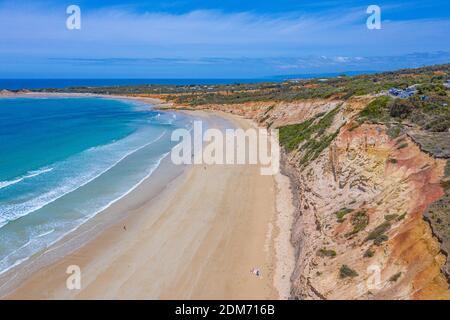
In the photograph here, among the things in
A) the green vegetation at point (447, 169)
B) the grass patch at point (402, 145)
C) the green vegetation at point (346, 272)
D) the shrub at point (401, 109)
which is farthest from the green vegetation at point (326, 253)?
the shrub at point (401, 109)

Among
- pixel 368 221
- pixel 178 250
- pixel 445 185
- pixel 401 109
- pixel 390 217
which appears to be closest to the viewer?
pixel 445 185

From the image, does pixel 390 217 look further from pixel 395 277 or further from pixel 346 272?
pixel 395 277

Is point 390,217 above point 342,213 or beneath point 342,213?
above

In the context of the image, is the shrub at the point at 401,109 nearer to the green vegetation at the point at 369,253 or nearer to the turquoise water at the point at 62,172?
the green vegetation at the point at 369,253

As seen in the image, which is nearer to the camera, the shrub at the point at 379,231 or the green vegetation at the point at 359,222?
the shrub at the point at 379,231

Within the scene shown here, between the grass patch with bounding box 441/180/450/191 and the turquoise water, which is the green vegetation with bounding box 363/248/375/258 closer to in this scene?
the grass patch with bounding box 441/180/450/191

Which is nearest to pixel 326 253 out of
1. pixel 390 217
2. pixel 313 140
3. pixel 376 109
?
pixel 390 217

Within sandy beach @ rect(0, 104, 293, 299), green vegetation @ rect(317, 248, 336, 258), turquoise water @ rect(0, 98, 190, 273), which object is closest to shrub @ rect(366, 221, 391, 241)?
green vegetation @ rect(317, 248, 336, 258)
